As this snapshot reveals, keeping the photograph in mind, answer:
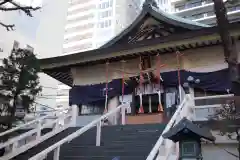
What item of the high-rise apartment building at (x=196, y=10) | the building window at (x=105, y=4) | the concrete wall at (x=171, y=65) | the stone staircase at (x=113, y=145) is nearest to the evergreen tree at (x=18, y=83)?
the stone staircase at (x=113, y=145)

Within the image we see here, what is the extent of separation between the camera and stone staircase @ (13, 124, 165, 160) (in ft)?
22.7

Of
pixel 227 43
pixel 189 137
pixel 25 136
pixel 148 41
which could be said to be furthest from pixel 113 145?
pixel 148 41

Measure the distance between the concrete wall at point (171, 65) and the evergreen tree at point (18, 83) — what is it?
14.0 ft

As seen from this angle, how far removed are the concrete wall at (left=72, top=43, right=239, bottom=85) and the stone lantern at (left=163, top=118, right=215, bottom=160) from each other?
707 centimetres

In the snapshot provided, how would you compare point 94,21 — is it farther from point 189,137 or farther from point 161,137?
point 189,137

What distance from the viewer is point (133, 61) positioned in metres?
13.0

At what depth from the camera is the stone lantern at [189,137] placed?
15.7ft

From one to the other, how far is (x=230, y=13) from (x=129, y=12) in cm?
2257

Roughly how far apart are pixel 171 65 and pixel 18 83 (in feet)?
22.0

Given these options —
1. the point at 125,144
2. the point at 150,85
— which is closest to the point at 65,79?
the point at 150,85

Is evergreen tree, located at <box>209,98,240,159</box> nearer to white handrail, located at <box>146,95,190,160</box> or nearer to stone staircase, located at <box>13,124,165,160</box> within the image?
white handrail, located at <box>146,95,190,160</box>

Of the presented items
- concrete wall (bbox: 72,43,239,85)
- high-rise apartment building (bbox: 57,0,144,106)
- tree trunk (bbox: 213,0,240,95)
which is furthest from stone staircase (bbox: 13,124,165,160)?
high-rise apartment building (bbox: 57,0,144,106)

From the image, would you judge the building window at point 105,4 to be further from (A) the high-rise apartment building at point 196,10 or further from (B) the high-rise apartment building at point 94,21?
(A) the high-rise apartment building at point 196,10

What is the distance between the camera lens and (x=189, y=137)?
4949mm
